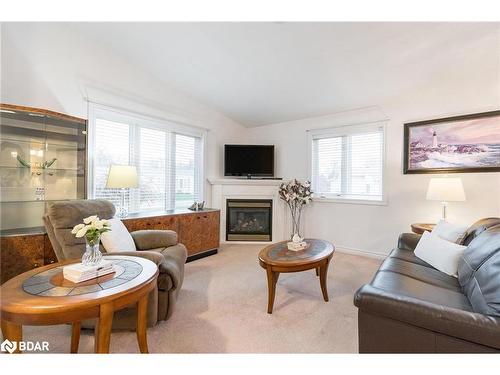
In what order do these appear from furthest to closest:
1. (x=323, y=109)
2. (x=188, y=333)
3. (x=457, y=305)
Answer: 1. (x=323, y=109)
2. (x=188, y=333)
3. (x=457, y=305)

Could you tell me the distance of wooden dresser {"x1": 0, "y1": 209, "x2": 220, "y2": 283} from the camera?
84.0 inches

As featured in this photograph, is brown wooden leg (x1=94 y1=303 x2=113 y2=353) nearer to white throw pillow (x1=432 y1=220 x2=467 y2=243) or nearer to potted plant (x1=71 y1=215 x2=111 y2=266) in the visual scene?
potted plant (x1=71 y1=215 x2=111 y2=266)

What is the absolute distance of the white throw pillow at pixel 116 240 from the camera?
2.14 m

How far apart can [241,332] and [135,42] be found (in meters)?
3.43

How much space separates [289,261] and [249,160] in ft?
9.48

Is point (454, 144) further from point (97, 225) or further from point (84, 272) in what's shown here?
point (84, 272)

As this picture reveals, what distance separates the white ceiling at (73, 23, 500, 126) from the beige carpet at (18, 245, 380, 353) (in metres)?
2.60

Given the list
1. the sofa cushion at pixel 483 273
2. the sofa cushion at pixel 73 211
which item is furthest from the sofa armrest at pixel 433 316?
the sofa cushion at pixel 73 211

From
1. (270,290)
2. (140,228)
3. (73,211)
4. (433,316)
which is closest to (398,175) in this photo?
(270,290)

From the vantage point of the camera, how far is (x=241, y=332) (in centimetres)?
187
